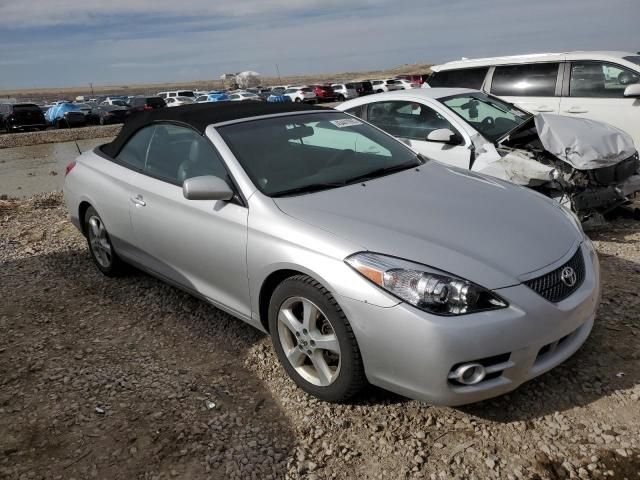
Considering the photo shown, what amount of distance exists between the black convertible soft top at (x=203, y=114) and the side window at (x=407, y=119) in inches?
83.7

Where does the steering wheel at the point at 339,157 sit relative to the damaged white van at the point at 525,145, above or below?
above

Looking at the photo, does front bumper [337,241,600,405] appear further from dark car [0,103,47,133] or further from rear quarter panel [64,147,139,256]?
dark car [0,103,47,133]

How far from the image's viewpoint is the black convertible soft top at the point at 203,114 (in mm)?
3721

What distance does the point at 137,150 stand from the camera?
14.1ft

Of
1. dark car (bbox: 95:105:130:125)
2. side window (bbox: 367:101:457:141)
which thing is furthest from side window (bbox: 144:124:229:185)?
dark car (bbox: 95:105:130:125)

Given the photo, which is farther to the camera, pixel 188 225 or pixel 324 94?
pixel 324 94

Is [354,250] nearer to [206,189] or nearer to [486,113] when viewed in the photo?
[206,189]

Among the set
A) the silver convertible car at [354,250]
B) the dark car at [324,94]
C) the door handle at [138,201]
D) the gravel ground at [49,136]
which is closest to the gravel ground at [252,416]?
the silver convertible car at [354,250]

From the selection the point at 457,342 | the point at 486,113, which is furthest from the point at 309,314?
the point at 486,113

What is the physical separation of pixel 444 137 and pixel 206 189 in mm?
3339

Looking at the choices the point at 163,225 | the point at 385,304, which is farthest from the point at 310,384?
the point at 163,225

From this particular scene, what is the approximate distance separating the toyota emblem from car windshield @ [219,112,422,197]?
1336 millimetres

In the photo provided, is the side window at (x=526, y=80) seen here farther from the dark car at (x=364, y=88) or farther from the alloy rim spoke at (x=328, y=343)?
the dark car at (x=364, y=88)

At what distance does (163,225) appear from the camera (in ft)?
12.2
